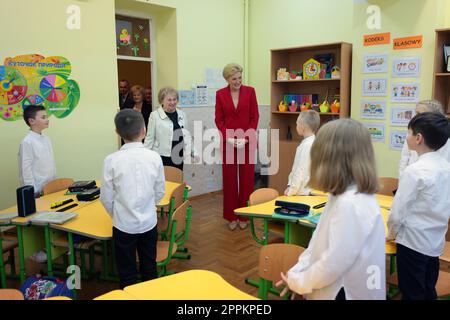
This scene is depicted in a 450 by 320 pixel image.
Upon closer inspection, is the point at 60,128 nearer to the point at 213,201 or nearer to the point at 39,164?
the point at 39,164

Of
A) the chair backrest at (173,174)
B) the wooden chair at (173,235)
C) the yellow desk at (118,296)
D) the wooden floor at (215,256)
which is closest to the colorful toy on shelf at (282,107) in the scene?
the wooden floor at (215,256)

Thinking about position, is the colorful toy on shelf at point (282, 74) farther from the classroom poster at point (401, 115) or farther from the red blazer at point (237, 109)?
the classroom poster at point (401, 115)

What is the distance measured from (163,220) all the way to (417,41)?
338cm

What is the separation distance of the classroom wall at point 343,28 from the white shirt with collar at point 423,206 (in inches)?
95.2

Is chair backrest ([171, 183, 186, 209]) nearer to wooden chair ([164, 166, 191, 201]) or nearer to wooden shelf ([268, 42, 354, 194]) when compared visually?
wooden chair ([164, 166, 191, 201])

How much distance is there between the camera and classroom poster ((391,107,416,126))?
448 centimetres

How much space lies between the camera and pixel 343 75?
5.01 meters

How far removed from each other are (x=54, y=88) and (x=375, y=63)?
3.77 m

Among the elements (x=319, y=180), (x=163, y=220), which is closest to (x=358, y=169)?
(x=319, y=180)

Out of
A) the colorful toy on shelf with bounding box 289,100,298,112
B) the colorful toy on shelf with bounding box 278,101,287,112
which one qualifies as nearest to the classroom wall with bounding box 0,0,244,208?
the colorful toy on shelf with bounding box 278,101,287,112

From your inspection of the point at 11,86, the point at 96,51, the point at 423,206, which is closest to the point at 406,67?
the point at 423,206

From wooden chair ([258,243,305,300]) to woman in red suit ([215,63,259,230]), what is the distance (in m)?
2.53

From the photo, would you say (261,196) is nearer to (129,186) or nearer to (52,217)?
(129,186)

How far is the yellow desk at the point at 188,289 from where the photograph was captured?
1.55m
